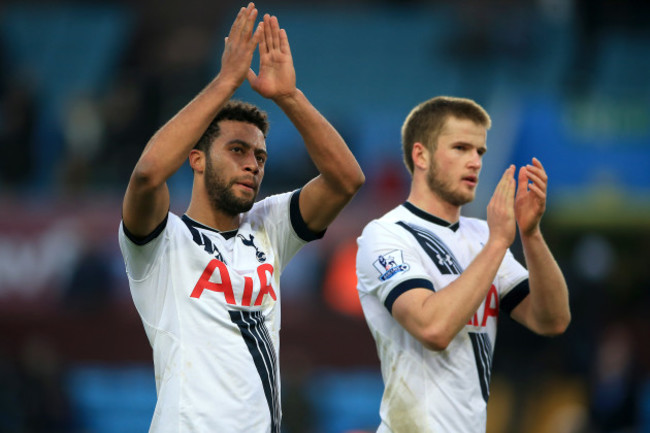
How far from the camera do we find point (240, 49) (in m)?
4.21

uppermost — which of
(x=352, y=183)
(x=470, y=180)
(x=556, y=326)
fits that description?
(x=470, y=180)

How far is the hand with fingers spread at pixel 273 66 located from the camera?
14.3 feet

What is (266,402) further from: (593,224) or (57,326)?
(593,224)

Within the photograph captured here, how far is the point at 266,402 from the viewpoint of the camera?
432 centimetres

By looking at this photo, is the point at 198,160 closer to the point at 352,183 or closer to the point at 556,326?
the point at 352,183

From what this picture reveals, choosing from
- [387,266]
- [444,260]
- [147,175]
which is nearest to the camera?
[147,175]

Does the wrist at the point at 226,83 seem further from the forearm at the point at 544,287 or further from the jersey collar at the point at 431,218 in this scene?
the forearm at the point at 544,287

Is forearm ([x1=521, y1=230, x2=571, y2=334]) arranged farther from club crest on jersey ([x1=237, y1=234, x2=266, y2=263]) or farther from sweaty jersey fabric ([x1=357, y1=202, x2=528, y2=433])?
club crest on jersey ([x1=237, y1=234, x2=266, y2=263])

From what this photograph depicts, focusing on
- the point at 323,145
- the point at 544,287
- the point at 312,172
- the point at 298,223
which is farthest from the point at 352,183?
the point at 312,172

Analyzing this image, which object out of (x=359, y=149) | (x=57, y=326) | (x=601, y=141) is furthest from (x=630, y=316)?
(x=57, y=326)

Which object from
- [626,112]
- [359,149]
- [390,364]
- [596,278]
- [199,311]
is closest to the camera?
[199,311]

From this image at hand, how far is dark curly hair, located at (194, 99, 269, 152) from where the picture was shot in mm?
4648

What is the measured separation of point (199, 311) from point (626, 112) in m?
12.4

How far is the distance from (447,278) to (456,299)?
0.43 m
